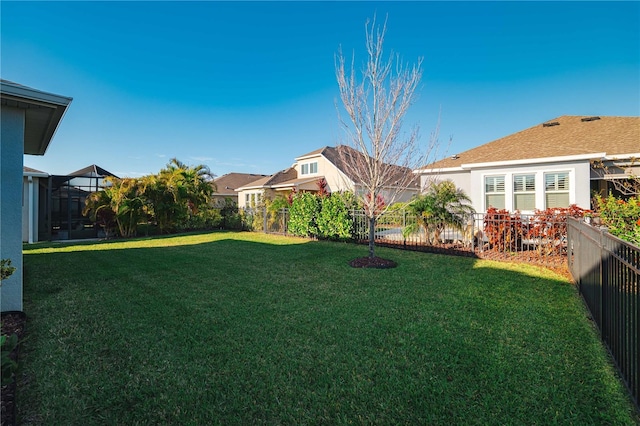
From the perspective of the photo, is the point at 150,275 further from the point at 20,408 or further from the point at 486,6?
the point at 486,6

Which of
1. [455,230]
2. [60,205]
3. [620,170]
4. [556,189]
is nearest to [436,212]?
[455,230]

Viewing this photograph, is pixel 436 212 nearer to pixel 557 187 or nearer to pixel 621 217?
pixel 621 217

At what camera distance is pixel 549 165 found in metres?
10.9

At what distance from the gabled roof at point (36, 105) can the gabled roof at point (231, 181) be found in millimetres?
27328

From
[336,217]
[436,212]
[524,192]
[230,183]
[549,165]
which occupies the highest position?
[230,183]

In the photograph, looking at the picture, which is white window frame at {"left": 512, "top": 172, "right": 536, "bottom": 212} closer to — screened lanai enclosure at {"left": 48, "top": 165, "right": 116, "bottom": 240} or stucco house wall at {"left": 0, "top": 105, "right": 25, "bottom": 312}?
stucco house wall at {"left": 0, "top": 105, "right": 25, "bottom": 312}

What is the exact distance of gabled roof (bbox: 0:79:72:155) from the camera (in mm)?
4365

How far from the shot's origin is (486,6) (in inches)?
421

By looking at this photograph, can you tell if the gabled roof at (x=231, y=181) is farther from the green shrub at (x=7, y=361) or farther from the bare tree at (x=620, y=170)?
the green shrub at (x=7, y=361)

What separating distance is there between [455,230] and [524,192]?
12.1 ft

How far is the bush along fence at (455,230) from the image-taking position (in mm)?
8375

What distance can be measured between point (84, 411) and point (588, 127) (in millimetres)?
18308

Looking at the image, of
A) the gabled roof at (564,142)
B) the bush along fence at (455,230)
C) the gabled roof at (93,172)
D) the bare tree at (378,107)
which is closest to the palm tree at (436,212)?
the bush along fence at (455,230)

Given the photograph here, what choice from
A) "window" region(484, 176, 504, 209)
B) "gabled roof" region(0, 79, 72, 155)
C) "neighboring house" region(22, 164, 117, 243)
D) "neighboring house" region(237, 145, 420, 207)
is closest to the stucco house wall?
"gabled roof" region(0, 79, 72, 155)
